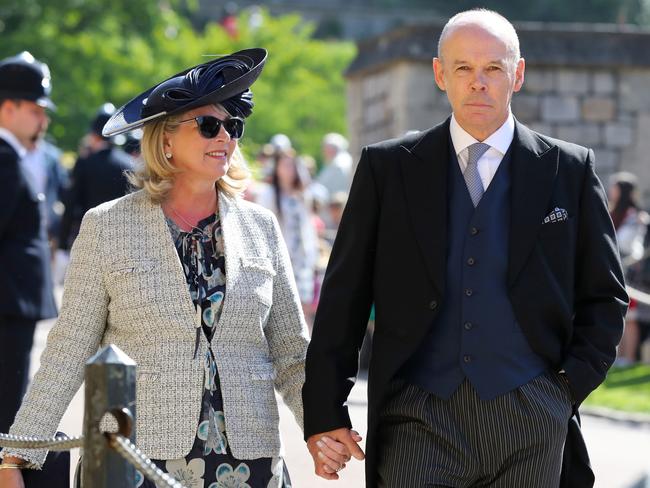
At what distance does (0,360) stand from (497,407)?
298 cm

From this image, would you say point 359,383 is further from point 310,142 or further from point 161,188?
point 310,142

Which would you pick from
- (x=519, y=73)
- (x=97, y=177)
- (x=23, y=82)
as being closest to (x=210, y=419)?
(x=519, y=73)

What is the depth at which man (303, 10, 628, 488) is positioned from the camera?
419 centimetres

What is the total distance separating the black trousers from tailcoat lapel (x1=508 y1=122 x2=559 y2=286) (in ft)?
9.51

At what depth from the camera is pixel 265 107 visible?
1704 inches

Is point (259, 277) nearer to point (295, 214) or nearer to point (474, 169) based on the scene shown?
point (474, 169)

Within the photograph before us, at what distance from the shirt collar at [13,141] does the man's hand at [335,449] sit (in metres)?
2.98

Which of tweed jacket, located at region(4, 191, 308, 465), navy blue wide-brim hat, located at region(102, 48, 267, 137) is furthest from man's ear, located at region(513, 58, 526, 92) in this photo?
tweed jacket, located at region(4, 191, 308, 465)

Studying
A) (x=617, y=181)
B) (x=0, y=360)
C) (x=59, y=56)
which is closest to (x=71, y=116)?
(x=59, y=56)

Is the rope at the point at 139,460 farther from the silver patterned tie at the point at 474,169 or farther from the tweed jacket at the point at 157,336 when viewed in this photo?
the silver patterned tie at the point at 474,169

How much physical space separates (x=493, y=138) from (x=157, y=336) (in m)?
1.14

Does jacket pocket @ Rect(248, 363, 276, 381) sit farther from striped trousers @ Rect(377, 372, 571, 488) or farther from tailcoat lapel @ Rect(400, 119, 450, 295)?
tailcoat lapel @ Rect(400, 119, 450, 295)

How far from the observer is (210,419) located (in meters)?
4.45

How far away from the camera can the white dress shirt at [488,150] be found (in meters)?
4.41
